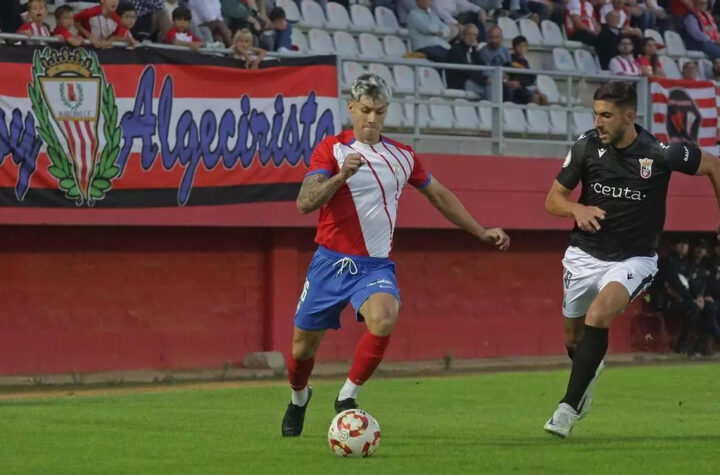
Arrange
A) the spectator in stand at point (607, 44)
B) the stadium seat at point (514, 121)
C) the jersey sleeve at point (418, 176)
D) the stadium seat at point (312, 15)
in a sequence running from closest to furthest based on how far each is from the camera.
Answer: the jersey sleeve at point (418, 176), the stadium seat at point (312, 15), the stadium seat at point (514, 121), the spectator in stand at point (607, 44)

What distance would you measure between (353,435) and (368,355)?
29.4 inches

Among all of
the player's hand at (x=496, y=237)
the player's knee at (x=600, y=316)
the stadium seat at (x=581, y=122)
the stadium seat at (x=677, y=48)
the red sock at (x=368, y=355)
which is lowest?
the stadium seat at (x=581, y=122)

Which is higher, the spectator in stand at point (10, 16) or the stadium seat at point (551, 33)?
the spectator in stand at point (10, 16)

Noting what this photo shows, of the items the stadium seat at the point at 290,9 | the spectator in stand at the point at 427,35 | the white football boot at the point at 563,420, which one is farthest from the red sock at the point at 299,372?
the spectator in stand at the point at 427,35

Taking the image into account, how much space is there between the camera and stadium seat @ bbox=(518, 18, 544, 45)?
82.7 feet

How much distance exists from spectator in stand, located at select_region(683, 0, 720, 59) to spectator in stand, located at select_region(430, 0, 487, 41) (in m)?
5.45

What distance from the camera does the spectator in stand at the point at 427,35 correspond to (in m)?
22.8

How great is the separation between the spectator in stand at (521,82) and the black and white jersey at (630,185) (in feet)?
39.4

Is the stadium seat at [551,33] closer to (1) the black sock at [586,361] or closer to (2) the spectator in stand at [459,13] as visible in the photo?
(2) the spectator in stand at [459,13]

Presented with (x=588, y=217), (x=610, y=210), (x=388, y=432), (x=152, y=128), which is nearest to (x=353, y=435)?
(x=388, y=432)

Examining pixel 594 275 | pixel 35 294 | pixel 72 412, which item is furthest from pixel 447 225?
pixel 594 275

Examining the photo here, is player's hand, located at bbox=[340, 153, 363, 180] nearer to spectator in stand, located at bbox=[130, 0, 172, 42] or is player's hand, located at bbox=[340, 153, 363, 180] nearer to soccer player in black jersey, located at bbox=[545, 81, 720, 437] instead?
soccer player in black jersey, located at bbox=[545, 81, 720, 437]

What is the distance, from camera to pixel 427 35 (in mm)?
22938

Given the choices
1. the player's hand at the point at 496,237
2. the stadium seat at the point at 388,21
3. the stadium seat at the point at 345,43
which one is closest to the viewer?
the player's hand at the point at 496,237
